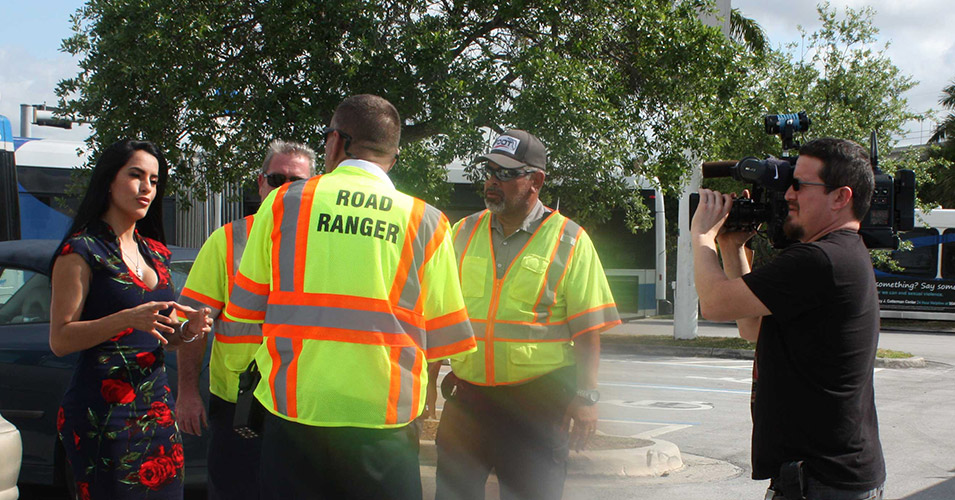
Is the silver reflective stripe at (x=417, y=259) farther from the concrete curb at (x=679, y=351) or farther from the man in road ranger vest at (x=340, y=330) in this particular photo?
the concrete curb at (x=679, y=351)

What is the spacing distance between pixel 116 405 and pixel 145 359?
0.21m

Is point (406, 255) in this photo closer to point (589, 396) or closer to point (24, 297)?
point (589, 396)

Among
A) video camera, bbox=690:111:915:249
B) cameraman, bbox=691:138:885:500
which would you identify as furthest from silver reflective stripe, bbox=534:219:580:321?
cameraman, bbox=691:138:885:500

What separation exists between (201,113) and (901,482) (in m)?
6.26

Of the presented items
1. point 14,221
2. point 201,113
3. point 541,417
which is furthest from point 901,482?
point 14,221

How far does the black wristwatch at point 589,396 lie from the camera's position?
371cm

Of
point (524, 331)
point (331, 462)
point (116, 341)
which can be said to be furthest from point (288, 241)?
point (524, 331)

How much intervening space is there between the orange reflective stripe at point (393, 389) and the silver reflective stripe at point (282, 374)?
0.27 metres

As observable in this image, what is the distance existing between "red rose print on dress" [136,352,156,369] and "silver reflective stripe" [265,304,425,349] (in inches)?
46.1

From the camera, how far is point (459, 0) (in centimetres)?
793

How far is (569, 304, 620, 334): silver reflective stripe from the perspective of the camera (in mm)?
3727

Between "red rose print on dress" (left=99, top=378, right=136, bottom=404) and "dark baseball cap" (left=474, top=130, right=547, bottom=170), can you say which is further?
"dark baseball cap" (left=474, top=130, right=547, bottom=170)

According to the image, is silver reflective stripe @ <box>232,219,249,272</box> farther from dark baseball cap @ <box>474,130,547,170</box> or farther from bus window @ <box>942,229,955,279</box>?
bus window @ <box>942,229,955,279</box>

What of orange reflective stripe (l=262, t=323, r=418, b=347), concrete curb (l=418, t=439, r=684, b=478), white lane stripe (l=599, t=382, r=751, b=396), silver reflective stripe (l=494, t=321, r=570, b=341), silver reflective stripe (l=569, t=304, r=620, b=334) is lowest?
white lane stripe (l=599, t=382, r=751, b=396)
